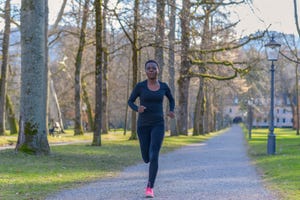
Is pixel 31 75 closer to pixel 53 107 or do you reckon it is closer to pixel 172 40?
pixel 172 40

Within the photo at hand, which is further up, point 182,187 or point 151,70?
point 151,70

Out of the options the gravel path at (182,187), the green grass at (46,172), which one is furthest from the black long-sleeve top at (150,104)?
the green grass at (46,172)

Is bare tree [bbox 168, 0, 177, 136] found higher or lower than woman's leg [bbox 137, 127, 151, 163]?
higher

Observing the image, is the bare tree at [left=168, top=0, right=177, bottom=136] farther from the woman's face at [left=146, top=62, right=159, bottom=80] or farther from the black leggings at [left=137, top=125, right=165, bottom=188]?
the black leggings at [left=137, top=125, right=165, bottom=188]

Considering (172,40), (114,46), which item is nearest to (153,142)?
(172,40)

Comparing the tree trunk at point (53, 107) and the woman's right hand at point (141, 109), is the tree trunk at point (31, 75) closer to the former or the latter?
the woman's right hand at point (141, 109)

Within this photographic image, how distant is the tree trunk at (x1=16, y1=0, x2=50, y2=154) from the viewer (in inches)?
548

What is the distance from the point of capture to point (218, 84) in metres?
43.2

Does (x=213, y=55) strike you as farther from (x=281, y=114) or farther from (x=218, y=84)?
(x=281, y=114)

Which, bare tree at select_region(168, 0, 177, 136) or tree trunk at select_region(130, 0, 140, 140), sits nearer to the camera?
bare tree at select_region(168, 0, 177, 136)

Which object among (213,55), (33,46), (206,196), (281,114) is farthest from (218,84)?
(281,114)

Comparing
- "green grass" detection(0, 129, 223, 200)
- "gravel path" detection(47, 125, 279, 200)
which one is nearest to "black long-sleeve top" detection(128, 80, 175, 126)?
"gravel path" detection(47, 125, 279, 200)

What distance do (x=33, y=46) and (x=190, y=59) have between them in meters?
18.8

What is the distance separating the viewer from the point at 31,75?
13922mm
